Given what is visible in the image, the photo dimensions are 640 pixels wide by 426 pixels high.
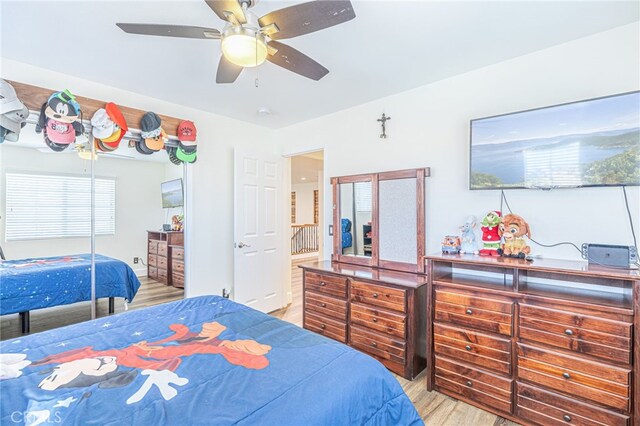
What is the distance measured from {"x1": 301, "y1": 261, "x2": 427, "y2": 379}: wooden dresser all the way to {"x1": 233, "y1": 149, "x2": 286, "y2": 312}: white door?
1.01 meters

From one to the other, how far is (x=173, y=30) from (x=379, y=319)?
2.46m

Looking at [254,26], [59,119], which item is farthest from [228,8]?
[59,119]

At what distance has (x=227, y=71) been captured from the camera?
2.02 meters

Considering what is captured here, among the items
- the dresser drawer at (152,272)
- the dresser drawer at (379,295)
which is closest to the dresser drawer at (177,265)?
the dresser drawer at (152,272)

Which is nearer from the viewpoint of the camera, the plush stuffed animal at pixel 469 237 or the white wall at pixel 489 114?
the white wall at pixel 489 114

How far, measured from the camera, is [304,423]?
0.92m

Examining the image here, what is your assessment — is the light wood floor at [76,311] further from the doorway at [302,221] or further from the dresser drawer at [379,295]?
the dresser drawer at [379,295]

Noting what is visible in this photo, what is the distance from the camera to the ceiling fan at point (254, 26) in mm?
1396

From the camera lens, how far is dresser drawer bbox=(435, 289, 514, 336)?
2008mm

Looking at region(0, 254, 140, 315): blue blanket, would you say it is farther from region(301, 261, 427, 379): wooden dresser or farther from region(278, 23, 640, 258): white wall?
region(278, 23, 640, 258): white wall

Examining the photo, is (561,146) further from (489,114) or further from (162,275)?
(162,275)

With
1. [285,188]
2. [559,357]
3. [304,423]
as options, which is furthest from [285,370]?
[285,188]

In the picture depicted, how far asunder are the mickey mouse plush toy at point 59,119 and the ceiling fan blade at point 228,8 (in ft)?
6.05

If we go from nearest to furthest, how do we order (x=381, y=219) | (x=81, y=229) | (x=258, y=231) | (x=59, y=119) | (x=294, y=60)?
(x=294, y=60) → (x=59, y=119) → (x=81, y=229) → (x=381, y=219) → (x=258, y=231)
